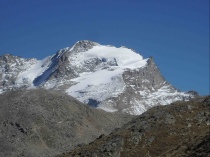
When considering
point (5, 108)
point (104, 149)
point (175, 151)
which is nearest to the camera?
point (175, 151)

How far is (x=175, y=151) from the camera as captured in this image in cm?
5338

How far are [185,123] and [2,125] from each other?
133054 millimetres

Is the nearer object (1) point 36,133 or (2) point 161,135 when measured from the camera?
(2) point 161,135

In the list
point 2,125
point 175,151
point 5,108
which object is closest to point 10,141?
point 2,125

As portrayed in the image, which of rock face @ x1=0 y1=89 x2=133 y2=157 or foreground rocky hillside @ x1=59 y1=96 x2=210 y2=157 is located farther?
rock face @ x1=0 y1=89 x2=133 y2=157

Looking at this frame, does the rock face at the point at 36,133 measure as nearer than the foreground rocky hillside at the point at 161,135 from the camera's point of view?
No

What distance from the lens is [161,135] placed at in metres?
59.8

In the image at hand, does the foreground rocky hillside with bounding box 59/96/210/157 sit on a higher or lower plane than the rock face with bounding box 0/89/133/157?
lower

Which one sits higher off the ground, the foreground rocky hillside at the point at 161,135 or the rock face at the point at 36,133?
the rock face at the point at 36,133

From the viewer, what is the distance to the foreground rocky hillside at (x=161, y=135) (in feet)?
186

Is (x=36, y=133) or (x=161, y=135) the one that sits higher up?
(x=36, y=133)

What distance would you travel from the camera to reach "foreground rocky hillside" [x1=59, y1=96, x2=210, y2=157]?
186ft

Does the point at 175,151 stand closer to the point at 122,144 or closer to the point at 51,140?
the point at 122,144

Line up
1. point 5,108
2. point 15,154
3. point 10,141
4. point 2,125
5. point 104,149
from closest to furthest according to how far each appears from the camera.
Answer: point 104,149, point 15,154, point 10,141, point 2,125, point 5,108
